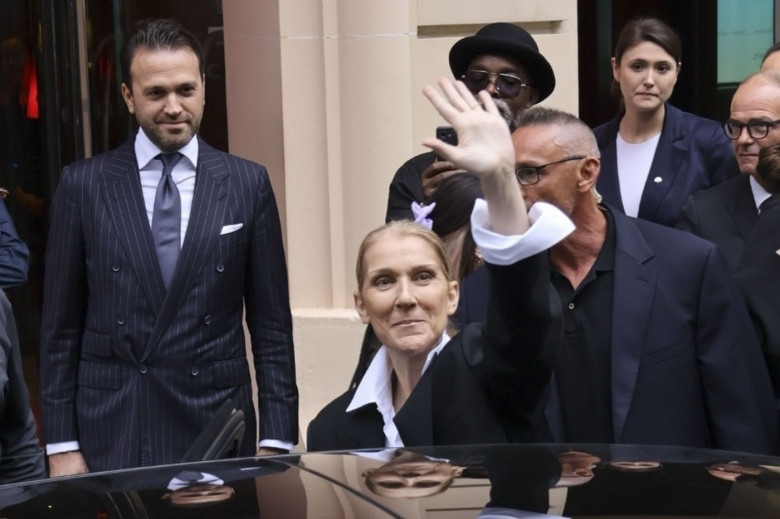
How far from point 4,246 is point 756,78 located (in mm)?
2784

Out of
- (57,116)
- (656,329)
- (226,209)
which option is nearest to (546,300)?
(656,329)

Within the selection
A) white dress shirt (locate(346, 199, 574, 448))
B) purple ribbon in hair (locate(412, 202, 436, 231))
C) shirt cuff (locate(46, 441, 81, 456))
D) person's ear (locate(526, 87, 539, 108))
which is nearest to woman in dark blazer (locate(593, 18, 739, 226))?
person's ear (locate(526, 87, 539, 108))

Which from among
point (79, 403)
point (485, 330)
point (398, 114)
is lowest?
point (79, 403)

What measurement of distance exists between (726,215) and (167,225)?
1.82 m

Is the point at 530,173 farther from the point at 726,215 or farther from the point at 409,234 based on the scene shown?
the point at 726,215

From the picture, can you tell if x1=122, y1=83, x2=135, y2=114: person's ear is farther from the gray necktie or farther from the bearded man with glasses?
the bearded man with glasses

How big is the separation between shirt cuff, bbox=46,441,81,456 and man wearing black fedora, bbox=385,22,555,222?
127cm

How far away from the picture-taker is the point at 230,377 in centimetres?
500

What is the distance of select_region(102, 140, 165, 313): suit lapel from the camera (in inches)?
192

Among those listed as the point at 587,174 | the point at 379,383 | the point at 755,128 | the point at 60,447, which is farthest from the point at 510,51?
the point at 379,383

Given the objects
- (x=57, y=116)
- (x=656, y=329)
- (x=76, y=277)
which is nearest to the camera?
(x=656, y=329)

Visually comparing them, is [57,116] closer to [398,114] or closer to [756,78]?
[398,114]

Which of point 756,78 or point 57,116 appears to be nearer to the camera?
point 756,78

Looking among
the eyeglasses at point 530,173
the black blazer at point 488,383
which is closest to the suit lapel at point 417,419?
the black blazer at point 488,383
